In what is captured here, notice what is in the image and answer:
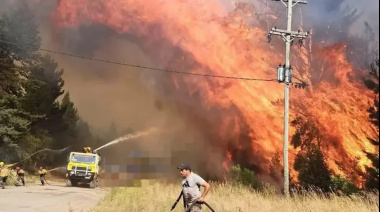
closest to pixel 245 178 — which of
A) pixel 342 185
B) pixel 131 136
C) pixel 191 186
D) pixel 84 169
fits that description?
pixel 342 185

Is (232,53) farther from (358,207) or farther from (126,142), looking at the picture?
(358,207)

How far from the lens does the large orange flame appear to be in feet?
91.2

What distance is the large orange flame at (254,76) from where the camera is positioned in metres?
27.8

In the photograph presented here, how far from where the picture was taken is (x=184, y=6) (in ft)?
115

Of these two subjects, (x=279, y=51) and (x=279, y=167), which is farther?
→ (x=279, y=51)

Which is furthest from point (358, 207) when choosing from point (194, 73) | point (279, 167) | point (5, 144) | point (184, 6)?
point (5, 144)

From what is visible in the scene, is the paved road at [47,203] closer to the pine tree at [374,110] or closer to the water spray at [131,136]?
the pine tree at [374,110]

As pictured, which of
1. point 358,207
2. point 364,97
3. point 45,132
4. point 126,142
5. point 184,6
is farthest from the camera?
point 45,132

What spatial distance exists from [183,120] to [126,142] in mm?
5629

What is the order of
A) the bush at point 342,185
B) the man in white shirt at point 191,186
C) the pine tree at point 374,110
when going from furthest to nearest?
1. the bush at point 342,185
2. the man in white shirt at point 191,186
3. the pine tree at point 374,110

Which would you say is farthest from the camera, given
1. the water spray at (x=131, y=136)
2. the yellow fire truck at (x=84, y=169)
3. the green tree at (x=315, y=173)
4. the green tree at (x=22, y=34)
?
the water spray at (x=131, y=136)

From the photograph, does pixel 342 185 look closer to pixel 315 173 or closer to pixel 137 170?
pixel 315 173

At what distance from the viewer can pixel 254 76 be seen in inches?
1227

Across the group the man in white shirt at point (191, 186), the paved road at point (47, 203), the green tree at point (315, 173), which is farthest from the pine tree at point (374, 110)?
the paved road at point (47, 203)
